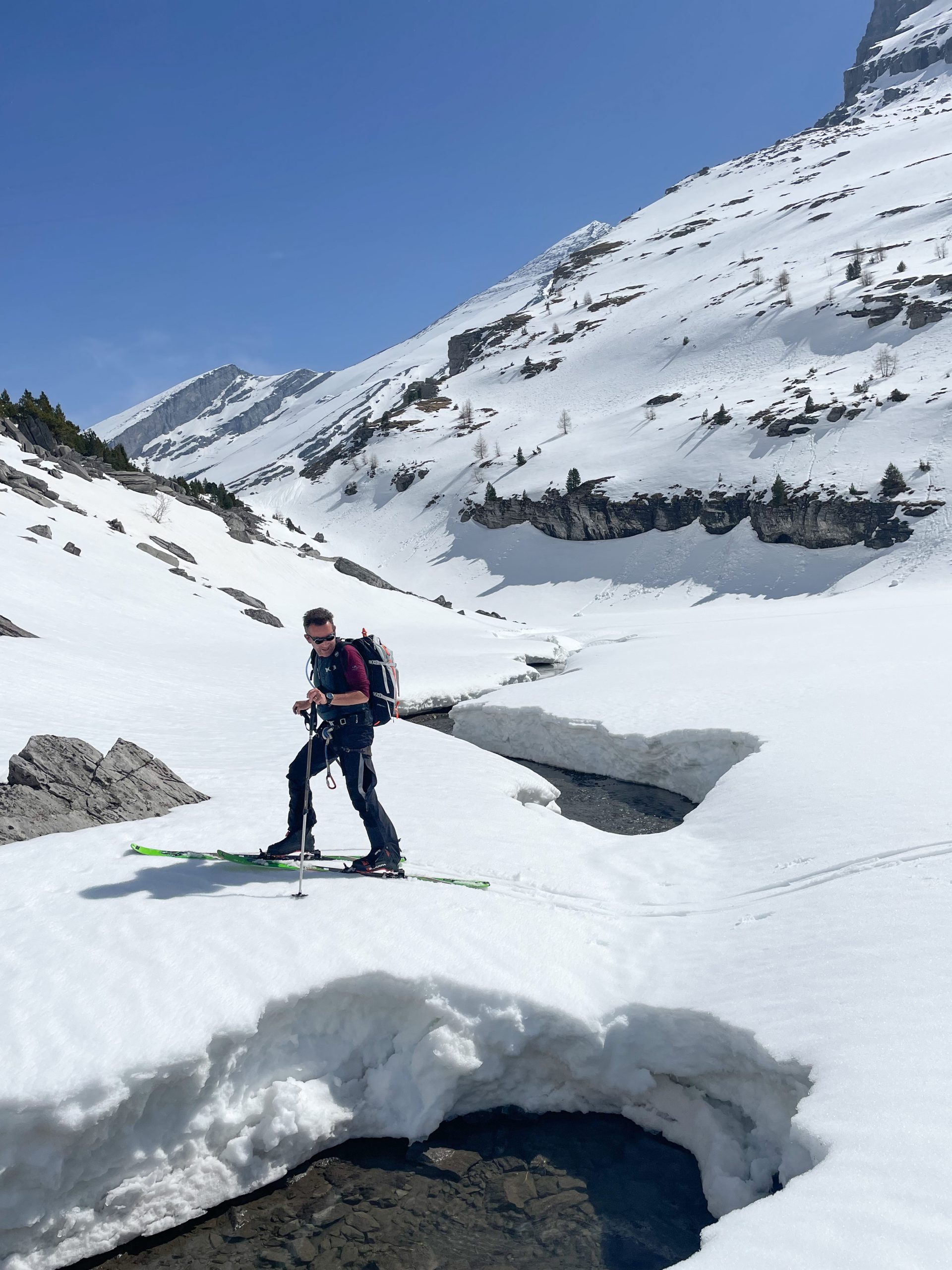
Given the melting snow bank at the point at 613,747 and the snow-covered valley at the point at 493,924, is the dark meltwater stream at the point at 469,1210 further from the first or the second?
the melting snow bank at the point at 613,747

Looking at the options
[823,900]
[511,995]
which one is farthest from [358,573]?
[511,995]

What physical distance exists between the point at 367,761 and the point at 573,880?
103 inches

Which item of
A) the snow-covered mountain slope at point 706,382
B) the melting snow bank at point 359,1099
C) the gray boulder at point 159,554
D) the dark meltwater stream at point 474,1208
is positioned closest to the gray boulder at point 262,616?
the gray boulder at point 159,554

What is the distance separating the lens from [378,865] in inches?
275

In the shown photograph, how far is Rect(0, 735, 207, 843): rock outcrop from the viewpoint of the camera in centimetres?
767

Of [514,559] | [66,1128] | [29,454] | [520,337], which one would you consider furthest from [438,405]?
[66,1128]

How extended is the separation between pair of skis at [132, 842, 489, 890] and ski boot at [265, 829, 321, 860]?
0.04 metres

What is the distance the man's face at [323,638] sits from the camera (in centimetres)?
660

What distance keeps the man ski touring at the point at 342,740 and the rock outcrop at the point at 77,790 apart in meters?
2.51

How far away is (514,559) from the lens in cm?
6569

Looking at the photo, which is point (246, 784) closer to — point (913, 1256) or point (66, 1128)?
point (66, 1128)

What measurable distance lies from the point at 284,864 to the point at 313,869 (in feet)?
1.00

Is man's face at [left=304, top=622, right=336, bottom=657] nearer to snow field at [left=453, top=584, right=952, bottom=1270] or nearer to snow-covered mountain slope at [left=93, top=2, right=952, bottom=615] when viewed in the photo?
snow field at [left=453, top=584, right=952, bottom=1270]

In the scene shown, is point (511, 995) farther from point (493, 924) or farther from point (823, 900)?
point (823, 900)
